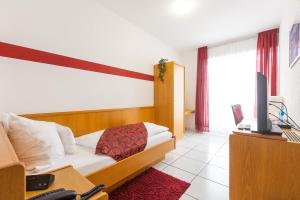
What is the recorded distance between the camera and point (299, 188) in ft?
2.94

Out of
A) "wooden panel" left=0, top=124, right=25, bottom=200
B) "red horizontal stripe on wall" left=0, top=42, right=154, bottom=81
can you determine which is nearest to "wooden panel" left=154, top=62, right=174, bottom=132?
"red horizontal stripe on wall" left=0, top=42, right=154, bottom=81

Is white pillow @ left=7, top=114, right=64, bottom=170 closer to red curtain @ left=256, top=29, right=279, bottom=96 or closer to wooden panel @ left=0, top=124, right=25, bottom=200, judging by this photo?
wooden panel @ left=0, top=124, right=25, bottom=200

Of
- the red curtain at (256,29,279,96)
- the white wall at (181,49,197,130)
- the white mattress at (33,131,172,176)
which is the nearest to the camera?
the white mattress at (33,131,172,176)

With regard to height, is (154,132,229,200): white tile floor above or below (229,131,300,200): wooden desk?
below

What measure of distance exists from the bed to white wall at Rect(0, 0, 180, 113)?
0.42ft

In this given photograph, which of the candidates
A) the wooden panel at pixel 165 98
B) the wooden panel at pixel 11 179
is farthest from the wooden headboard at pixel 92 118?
the wooden panel at pixel 11 179

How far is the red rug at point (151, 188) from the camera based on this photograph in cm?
151

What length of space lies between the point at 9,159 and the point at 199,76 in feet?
14.1

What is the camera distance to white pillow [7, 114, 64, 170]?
3.49 ft

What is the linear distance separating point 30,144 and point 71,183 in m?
0.55

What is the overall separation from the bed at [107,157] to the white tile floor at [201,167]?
29 cm

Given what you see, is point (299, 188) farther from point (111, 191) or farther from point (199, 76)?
point (199, 76)

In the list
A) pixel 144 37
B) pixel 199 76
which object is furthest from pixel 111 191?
pixel 199 76

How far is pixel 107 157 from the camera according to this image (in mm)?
1430
